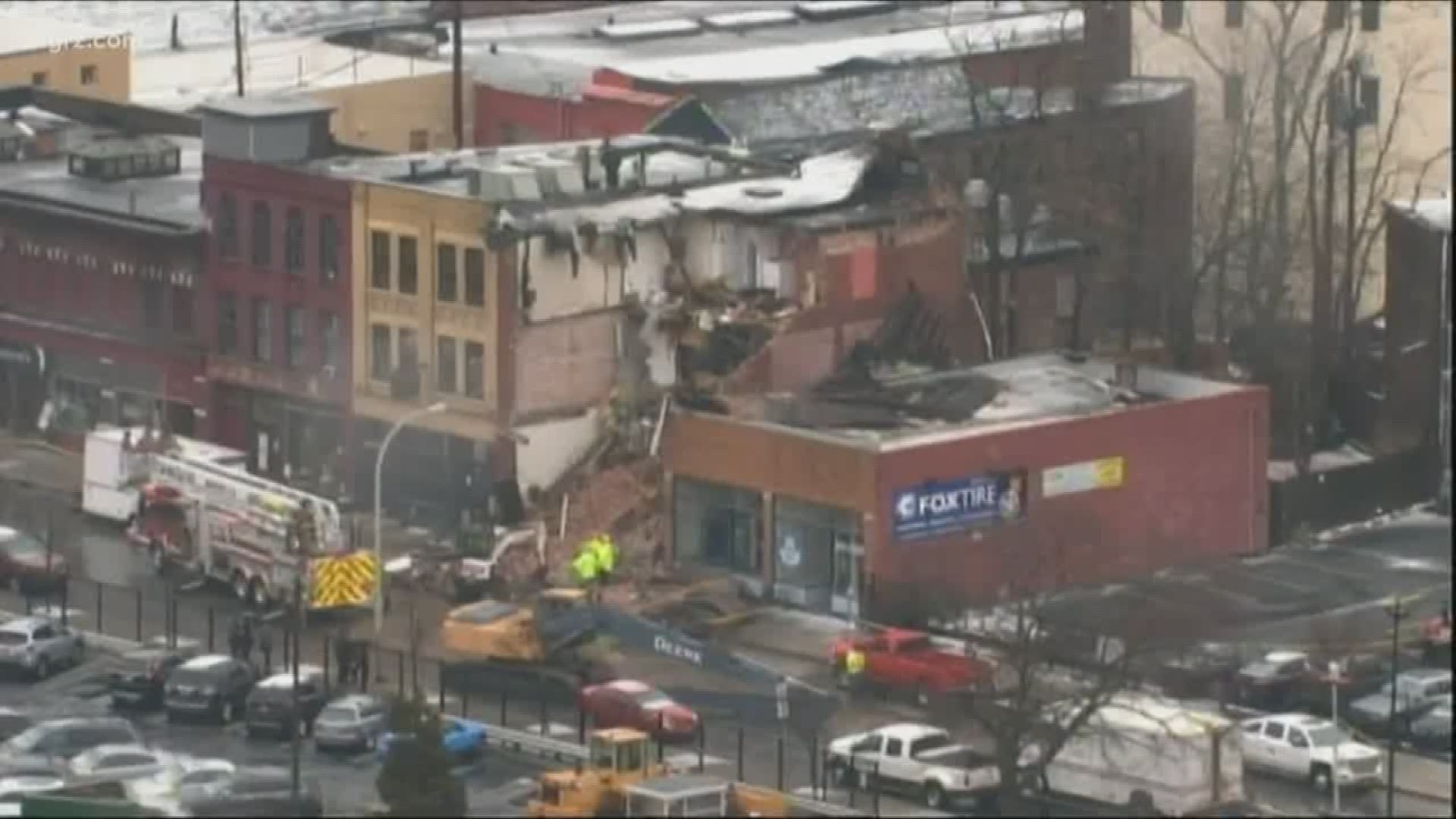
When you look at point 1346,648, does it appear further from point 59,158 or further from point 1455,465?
point 59,158

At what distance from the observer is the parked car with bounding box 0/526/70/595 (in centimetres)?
6275

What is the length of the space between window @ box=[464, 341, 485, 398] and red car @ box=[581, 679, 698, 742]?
7.74 meters

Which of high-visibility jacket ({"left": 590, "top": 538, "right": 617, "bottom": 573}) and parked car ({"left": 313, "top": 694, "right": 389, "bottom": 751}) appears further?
high-visibility jacket ({"left": 590, "top": 538, "right": 617, "bottom": 573})

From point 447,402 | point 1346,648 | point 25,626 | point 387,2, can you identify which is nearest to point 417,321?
point 447,402

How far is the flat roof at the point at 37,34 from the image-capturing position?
7750 cm

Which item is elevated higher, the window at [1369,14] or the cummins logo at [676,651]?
the window at [1369,14]

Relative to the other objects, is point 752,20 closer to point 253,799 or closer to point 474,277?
point 474,277

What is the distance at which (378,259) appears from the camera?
215 ft

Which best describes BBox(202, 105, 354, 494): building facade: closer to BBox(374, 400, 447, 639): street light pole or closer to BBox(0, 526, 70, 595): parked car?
BBox(374, 400, 447, 639): street light pole

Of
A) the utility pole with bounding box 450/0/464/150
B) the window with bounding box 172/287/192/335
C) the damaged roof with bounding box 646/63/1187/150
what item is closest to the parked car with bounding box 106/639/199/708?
the window with bounding box 172/287/192/335

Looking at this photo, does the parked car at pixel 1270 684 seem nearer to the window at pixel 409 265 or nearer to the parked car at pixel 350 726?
the parked car at pixel 350 726

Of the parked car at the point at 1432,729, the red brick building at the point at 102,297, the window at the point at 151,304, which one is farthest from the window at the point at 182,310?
the parked car at the point at 1432,729

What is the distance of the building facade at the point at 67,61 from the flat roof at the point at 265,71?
0.57 meters

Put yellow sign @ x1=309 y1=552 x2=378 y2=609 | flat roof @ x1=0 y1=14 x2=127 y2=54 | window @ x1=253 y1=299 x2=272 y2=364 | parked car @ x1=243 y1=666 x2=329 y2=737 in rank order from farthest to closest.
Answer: flat roof @ x1=0 y1=14 x2=127 y2=54 < window @ x1=253 y1=299 x2=272 y2=364 < yellow sign @ x1=309 y1=552 x2=378 y2=609 < parked car @ x1=243 y1=666 x2=329 y2=737
